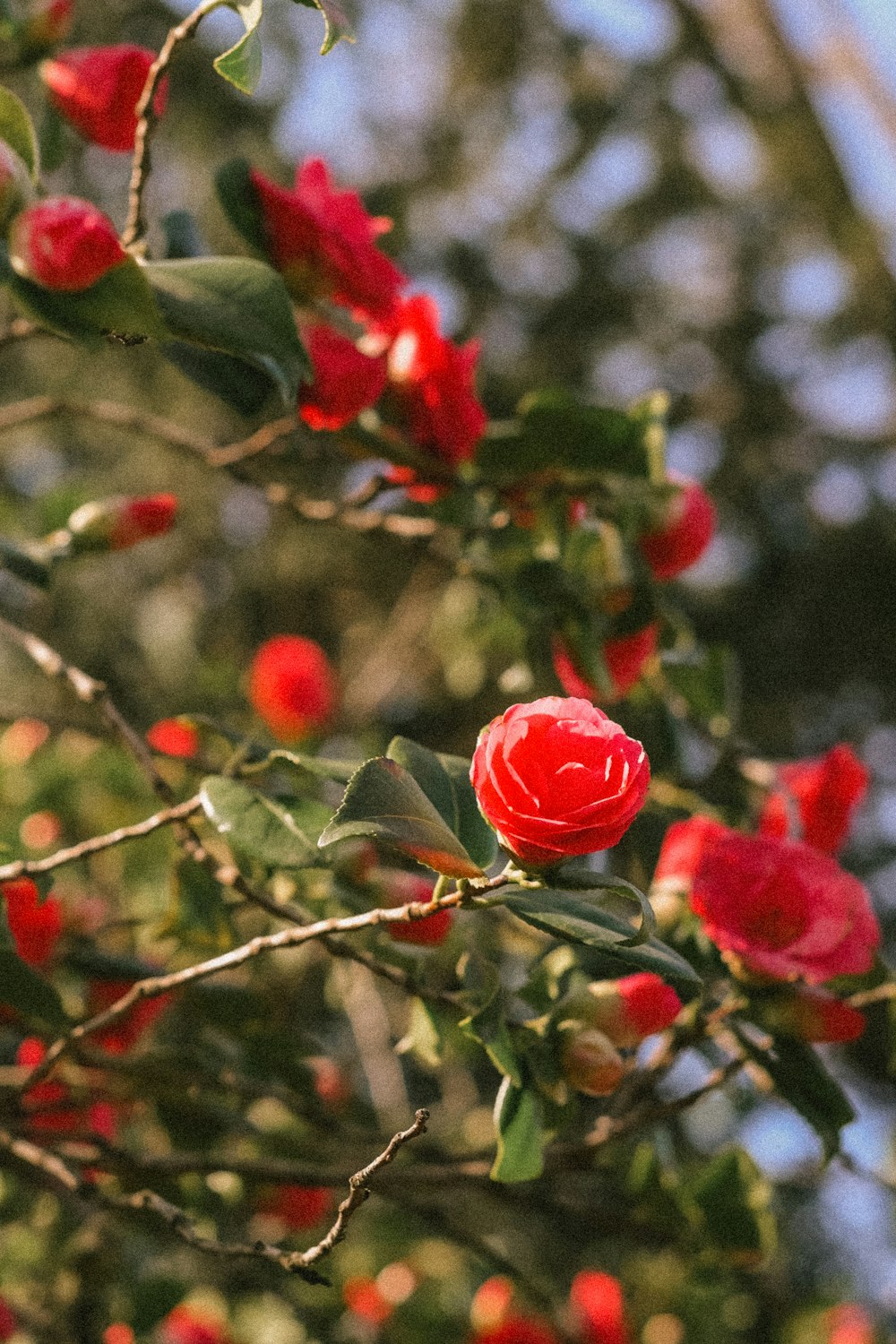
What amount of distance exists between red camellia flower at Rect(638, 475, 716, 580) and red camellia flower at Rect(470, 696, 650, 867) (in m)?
0.54

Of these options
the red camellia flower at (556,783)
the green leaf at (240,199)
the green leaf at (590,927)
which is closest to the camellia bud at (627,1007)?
the green leaf at (590,927)

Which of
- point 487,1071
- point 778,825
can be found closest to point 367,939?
point 778,825

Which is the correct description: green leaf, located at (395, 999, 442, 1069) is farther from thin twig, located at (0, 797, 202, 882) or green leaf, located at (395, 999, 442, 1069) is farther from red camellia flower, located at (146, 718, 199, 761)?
red camellia flower, located at (146, 718, 199, 761)

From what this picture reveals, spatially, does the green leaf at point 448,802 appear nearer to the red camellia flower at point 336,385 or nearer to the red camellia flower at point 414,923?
the red camellia flower at point 414,923

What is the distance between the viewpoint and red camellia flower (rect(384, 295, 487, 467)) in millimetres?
943

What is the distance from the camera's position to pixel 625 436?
3.21 ft

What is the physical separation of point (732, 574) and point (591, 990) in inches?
75.7

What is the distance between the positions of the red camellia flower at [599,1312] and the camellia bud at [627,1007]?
0.80 m

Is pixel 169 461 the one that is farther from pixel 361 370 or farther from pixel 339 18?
pixel 339 18

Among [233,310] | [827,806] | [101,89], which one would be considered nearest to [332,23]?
[233,310]

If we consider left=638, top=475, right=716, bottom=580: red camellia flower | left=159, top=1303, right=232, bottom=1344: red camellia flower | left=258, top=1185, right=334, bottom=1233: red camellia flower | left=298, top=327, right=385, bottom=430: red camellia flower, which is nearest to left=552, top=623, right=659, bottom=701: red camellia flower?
left=638, top=475, right=716, bottom=580: red camellia flower

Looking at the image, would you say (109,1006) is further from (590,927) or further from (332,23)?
(332,23)

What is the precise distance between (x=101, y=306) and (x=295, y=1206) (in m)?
0.98

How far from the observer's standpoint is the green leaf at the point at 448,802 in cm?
62
